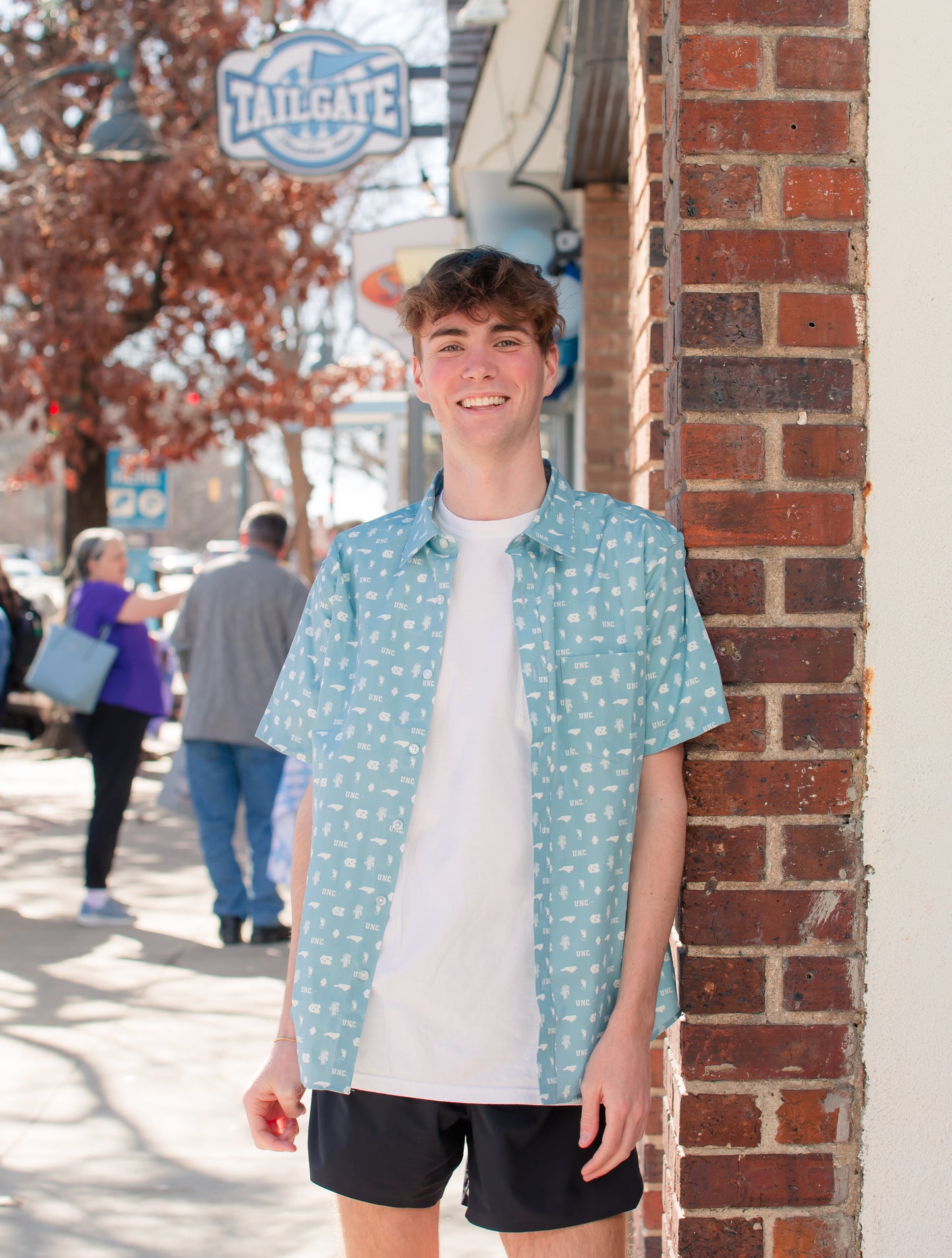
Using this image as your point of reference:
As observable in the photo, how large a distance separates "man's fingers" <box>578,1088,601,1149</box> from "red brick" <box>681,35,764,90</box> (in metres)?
1.56

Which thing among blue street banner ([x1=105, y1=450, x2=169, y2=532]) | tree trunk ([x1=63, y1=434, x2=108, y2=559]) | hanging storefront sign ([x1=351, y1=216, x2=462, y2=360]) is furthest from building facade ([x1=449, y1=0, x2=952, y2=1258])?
tree trunk ([x1=63, y1=434, x2=108, y2=559])

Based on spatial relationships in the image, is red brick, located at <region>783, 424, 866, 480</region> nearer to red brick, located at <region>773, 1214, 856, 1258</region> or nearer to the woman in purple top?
red brick, located at <region>773, 1214, 856, 1258</region>

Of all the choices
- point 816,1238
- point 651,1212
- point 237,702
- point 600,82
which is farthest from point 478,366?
point 237,702

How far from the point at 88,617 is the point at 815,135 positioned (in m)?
5.15

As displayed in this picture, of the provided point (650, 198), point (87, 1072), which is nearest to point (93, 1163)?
point (87, 1072)

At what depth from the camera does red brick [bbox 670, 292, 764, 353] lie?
86.0 inches

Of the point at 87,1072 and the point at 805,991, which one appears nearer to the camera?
the point at 805,991

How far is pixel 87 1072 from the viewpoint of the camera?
4539 mm

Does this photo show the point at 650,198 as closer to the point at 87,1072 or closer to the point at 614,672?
the point at 614,672

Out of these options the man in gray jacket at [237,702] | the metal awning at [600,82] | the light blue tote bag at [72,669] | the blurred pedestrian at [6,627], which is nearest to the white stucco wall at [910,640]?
the metal awning at [600,82]

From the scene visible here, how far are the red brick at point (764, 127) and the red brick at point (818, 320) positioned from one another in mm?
233

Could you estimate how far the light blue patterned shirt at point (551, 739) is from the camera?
196 cm

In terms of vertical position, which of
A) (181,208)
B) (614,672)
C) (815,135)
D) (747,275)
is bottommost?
(614,672)

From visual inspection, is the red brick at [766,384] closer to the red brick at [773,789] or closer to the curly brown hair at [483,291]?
the curly brown hair at [483,291]
